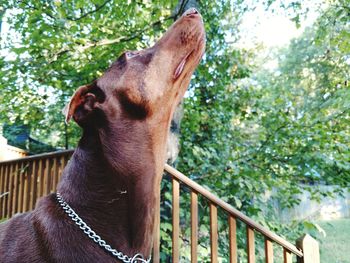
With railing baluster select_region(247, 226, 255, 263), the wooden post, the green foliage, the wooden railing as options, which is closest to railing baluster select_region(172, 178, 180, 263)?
the wooden railing

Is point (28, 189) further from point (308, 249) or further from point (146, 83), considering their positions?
point (308, 249)

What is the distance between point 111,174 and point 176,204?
1172 millimetres

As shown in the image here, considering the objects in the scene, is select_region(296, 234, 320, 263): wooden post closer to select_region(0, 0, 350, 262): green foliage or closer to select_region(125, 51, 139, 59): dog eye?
select_region(0, 0, 350, 262): green foliage

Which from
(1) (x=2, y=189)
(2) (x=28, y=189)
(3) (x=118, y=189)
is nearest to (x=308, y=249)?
(3) (x=118, y=189)

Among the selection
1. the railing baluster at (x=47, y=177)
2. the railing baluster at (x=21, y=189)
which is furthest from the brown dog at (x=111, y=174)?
the railing baluster at (x=21, y=189)

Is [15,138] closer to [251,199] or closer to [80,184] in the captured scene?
[251,199]

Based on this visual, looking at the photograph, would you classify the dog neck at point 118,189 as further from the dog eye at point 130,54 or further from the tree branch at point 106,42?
the tree branch at point 106,42

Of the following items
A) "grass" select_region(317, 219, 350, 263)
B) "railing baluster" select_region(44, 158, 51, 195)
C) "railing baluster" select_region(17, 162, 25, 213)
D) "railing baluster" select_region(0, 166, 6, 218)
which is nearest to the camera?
"railing baluster" select_region(44, 158, 51, 195)

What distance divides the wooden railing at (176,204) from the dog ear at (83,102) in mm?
1157

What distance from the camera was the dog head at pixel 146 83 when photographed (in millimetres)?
1628

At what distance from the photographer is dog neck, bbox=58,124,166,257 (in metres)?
1.49

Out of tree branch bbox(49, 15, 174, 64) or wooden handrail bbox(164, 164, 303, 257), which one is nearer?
wooden handrail bbox(164, 164, 303, 257)

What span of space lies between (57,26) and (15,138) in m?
6.85

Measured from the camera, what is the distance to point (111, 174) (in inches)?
60.2
